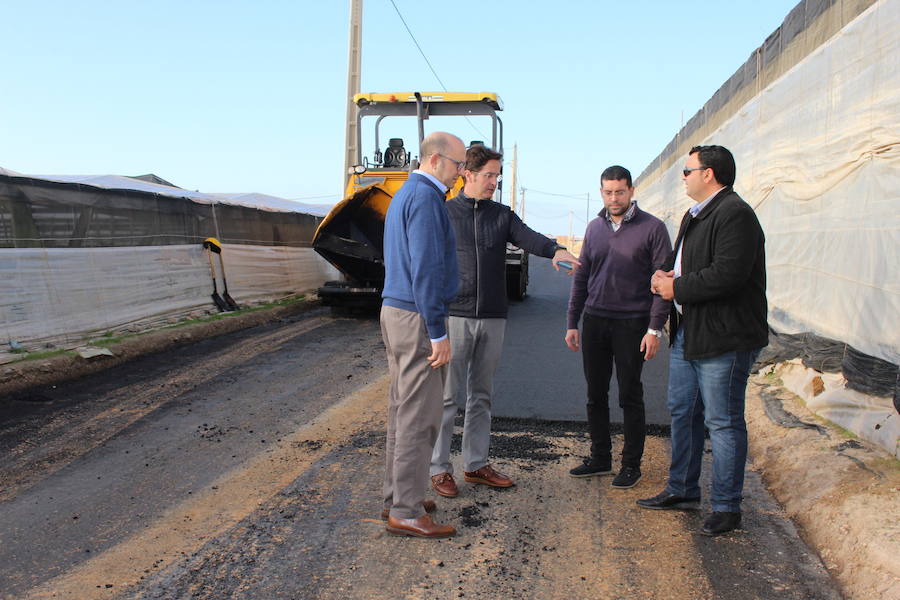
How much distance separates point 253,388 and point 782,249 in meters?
5.35

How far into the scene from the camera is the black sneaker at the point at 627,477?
417 centimetres

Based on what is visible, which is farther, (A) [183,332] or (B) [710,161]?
(A) [183,332]

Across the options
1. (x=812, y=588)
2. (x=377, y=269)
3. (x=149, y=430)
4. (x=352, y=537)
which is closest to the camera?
(x=812, y=588)

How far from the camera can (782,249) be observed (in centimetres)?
692

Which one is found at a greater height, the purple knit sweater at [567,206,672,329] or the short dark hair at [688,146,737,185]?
the short dark hair at [688,146,737,185]

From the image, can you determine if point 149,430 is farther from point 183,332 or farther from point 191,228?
point 191,228

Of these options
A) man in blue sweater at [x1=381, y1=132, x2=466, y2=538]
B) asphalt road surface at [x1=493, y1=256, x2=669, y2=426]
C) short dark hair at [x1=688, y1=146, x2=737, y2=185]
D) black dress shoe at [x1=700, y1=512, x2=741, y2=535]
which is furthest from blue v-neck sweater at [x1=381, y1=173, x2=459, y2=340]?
asphalt road surface at [x1=493, y1=256, x2=669, y2=426]

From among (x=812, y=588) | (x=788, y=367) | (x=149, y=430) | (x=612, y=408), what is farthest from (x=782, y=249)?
(x=149, y=430)

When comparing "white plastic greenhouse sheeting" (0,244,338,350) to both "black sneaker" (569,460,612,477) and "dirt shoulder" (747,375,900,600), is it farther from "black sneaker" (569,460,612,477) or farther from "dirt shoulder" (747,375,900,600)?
"dirt shoulder" (747,375,900,600)

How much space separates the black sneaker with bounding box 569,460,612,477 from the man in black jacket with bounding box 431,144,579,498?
0.45m

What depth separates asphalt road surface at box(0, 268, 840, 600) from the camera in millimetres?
3014

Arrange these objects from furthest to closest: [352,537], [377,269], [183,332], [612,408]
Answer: [377,269] → [183,332] → [612,408] → [352,537]

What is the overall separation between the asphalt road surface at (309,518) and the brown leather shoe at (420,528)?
0.05 m

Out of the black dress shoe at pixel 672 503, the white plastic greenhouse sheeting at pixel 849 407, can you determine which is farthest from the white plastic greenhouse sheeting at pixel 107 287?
the white plastic greenhouse sheeting at pixel 849 407
